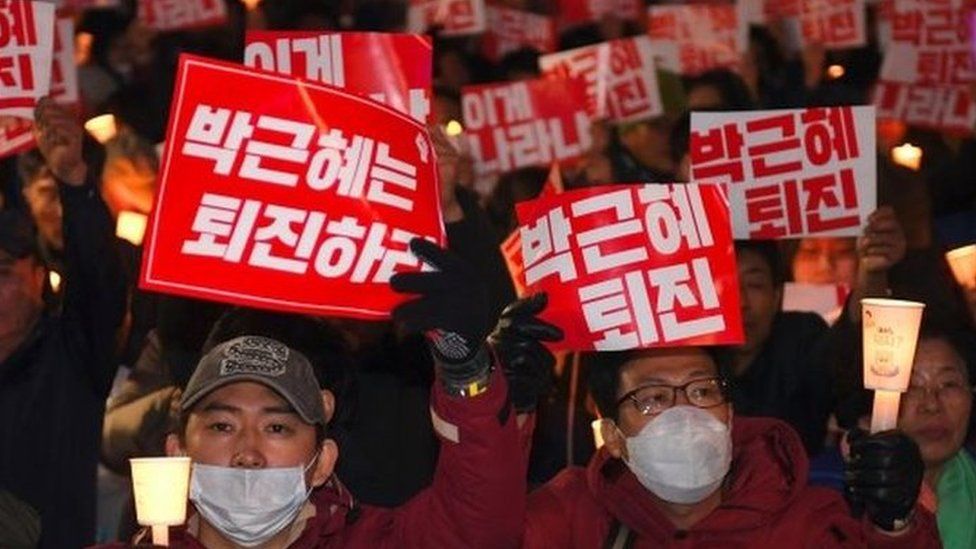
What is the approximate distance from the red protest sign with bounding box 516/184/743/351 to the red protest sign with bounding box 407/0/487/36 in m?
8.52

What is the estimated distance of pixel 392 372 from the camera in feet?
24.4

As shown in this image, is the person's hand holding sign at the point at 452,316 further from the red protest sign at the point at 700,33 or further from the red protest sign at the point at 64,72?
the red protest sign at the point at 700,33

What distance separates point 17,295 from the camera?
739 centimetres

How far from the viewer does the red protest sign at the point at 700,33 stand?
15.0 meters

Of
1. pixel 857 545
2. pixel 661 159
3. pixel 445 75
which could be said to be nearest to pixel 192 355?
pixel 857 545

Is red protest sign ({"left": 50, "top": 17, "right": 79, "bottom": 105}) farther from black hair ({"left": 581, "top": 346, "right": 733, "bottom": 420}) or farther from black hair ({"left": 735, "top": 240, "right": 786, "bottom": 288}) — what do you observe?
black hair ({"left": 581, "top": 346, "right": 733, "bottom": 420})

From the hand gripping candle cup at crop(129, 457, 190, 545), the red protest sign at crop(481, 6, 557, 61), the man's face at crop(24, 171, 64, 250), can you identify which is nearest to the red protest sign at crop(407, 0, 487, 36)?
the red protest sign at crop(481, 6, 557, 61)

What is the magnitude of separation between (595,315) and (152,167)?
384 cm

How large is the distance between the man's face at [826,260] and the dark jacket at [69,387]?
10.5 feet

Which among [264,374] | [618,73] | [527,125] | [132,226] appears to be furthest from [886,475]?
[618,73]

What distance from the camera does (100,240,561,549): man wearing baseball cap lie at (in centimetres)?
539

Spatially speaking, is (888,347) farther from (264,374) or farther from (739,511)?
(264,374)

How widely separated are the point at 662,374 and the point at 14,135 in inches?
94.4

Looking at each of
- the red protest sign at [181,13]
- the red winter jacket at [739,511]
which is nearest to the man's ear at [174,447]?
the red winter jacket at [739,511]
